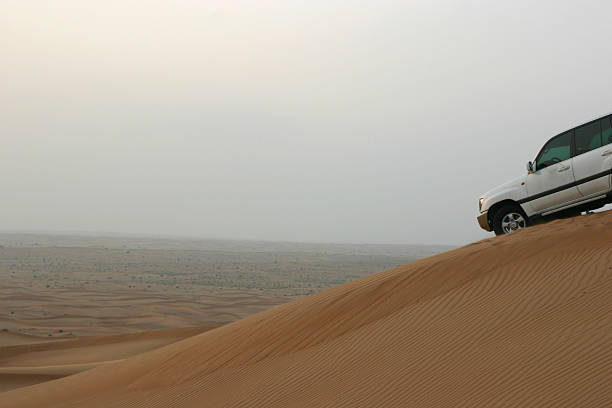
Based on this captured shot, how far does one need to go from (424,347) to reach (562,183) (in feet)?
19.7

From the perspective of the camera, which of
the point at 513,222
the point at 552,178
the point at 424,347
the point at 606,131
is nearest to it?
the point at 424,347

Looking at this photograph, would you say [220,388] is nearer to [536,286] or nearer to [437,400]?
[437,400]

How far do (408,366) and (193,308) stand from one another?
1641 cm

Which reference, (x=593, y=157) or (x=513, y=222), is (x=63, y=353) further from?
(x=593, y=157)

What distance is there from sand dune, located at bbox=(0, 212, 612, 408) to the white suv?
3.05 feet

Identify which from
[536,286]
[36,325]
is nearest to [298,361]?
[536,286]

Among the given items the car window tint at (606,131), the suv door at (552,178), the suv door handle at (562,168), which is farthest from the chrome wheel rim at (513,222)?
the car window tint at (606,131)

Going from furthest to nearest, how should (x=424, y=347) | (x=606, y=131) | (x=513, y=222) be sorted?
(x=513, y=222) → (x=606, y=131) → (x=424, y=347)

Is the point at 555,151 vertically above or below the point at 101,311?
above

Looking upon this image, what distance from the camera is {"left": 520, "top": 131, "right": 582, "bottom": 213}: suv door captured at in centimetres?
980

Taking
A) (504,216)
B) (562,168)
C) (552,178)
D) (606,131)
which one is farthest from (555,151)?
(504,216)

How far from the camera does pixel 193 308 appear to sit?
2038 cm

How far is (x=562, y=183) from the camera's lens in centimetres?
985

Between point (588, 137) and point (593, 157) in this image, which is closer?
point (593, 157)
